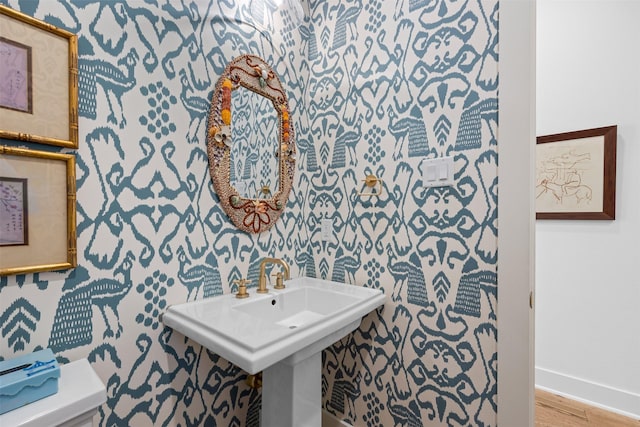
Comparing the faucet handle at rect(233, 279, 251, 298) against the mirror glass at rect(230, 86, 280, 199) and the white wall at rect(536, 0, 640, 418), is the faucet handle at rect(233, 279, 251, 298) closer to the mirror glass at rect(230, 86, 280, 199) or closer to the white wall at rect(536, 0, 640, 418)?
the mirror glass at rect(230, 86, 280, 199)

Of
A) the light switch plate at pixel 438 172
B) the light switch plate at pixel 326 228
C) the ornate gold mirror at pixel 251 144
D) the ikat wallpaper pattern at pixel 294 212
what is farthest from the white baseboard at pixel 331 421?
the light switch plate at pixel 438 172

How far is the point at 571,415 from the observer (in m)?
1.83

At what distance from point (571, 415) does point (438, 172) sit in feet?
6.22

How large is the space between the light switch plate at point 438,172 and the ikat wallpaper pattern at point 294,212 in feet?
0.12

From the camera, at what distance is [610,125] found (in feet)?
6.07

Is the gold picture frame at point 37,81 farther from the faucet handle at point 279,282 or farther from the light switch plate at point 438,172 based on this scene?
the light switch plate at point 438,172

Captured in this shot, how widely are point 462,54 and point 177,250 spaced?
1365 mm

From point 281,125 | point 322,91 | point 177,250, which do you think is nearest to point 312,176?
point 281,125

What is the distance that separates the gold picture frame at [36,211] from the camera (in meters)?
0.77

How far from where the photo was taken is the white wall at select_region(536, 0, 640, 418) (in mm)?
1786

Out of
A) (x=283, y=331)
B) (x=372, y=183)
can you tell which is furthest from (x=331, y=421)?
(x=372, y=183)

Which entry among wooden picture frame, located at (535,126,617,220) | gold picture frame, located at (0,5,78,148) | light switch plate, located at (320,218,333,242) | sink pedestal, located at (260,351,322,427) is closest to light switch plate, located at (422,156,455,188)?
light switch plate, located at (320,218,333,242)

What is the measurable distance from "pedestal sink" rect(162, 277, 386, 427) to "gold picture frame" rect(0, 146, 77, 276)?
41 cm

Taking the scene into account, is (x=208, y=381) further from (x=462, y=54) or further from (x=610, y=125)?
(x=610, y=125)
